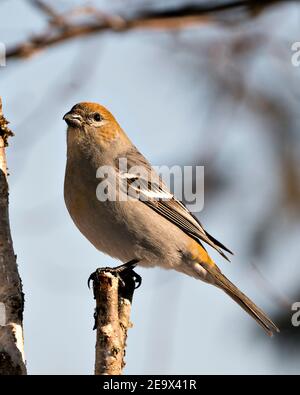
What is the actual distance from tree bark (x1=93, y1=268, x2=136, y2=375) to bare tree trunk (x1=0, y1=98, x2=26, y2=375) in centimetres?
43

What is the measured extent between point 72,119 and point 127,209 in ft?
3.62

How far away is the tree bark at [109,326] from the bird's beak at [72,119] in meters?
2.46

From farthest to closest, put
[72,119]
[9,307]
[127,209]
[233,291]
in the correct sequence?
[233,291] < [72,119] < [127,209] < [9,307]

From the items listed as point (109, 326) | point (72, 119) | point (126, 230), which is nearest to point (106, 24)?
point (72, 119)

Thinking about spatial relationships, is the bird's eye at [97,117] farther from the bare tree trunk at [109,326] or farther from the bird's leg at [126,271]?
the bare tree trunk at [109,326]

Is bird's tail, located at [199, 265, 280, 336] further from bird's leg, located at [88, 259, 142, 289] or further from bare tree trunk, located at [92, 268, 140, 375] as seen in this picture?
Answer: bare tree trunk, located at [92, 268, 140, 375]

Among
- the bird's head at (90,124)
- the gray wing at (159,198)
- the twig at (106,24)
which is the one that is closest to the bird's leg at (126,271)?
the gray wing at (159,198)

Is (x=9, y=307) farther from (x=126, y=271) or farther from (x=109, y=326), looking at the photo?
(x=126, y=271)

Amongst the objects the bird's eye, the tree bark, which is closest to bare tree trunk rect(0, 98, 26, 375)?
the tree bark

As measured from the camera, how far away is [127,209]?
6016mm
